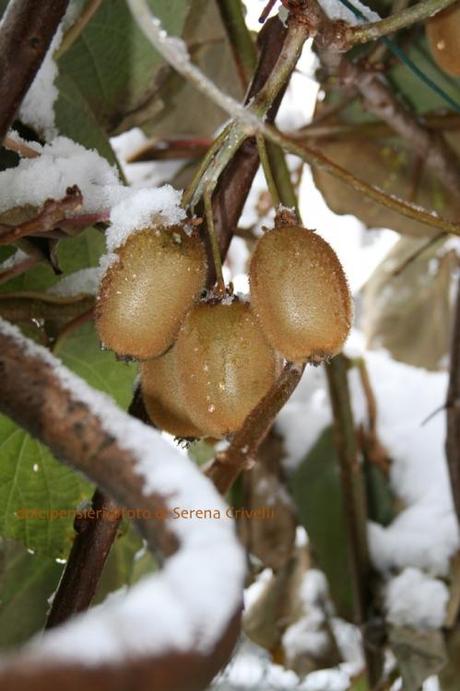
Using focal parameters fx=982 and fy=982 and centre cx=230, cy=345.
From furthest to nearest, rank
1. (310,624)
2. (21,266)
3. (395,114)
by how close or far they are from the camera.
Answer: (310,624) → (395,114) → (21,266)

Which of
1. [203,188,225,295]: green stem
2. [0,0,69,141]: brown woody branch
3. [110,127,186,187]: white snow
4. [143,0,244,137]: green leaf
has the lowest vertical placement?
[110,127,186,187]: white snow

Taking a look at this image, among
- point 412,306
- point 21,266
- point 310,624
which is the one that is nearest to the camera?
point 21,266

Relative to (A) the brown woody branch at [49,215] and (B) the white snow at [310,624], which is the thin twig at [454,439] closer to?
(B) the white snow at [310,624]

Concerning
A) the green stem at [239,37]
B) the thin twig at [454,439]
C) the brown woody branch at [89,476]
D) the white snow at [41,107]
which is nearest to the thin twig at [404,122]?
the green stem at [239,37]

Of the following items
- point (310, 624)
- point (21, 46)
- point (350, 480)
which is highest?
point (21, 46)

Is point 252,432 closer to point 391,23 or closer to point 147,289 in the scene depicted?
point 147,289

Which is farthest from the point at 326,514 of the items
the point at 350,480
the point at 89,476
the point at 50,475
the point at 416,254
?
the point at 89,476

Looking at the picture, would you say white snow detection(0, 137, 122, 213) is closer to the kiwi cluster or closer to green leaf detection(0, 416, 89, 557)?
the kiwi cluster

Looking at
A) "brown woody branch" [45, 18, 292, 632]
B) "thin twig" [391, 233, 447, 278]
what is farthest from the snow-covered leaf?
"brown woody branch" [45, 18, 292, 632]
